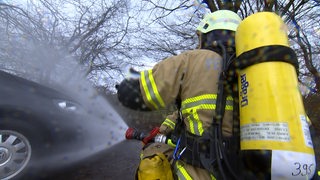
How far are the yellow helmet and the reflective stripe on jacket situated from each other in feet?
0.94

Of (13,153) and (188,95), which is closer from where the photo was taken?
(188,95)

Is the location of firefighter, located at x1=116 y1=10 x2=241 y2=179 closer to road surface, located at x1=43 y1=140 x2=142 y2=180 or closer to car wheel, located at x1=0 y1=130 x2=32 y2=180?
car wheel, located at x1=0 y1=130 x2=32 y2=180

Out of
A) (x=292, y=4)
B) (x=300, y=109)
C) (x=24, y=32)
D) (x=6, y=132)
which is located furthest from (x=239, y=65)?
(x=292, y=4)

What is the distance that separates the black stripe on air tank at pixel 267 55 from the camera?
1.83 meters

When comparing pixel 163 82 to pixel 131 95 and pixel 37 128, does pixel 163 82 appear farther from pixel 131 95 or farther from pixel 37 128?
pixel 37 128

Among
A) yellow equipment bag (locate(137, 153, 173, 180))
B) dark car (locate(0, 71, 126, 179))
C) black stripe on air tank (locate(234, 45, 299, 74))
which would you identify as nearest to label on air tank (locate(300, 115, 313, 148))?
black stripe on air tank (locate(234, 45, 299, 74))

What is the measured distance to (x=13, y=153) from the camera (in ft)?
11.7

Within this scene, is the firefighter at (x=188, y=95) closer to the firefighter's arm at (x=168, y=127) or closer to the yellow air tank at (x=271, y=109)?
the yellow air tank at (x=271, y=109)

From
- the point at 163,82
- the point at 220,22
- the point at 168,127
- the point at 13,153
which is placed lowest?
the point at 13,153

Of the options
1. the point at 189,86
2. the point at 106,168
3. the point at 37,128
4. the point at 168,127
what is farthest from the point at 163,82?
the point at 106,168

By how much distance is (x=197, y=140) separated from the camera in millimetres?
2016

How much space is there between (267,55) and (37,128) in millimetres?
2724

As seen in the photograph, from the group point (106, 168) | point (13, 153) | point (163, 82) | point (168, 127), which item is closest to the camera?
point (163, 82)

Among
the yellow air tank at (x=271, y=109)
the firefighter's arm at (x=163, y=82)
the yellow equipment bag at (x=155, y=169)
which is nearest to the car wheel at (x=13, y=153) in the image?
the yellow equipment bag at (x=155, y=169)
